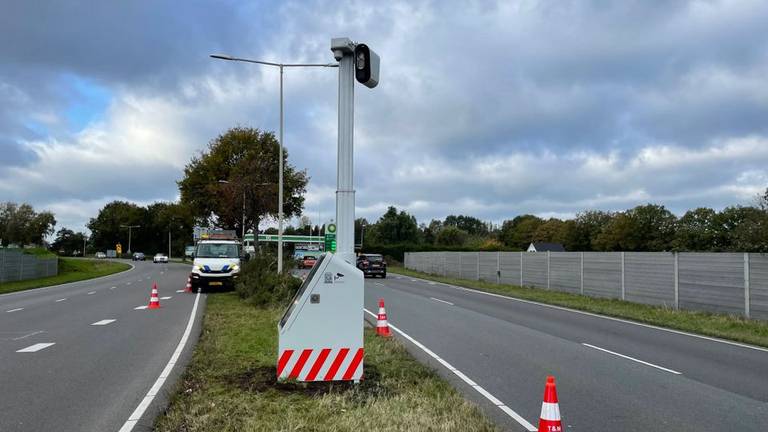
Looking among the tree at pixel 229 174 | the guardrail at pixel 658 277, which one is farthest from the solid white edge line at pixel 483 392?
the tree at pixel 229 174

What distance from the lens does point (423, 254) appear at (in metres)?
54.4

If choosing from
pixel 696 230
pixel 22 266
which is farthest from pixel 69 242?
pixel 696 230

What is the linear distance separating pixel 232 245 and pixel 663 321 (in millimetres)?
16864

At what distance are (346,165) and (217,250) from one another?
18.7 m

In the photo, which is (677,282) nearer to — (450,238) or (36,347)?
(36,347)

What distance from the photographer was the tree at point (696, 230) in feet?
262

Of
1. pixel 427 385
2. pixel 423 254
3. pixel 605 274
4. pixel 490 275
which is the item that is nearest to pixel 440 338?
pixel 427 385

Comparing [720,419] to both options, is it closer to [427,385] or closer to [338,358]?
[427,385]

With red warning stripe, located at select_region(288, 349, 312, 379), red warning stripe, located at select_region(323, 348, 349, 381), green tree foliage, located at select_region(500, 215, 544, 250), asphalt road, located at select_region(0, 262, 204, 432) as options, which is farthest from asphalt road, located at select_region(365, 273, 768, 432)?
green tree foliage, located at select_region(500, 215, 544, 250)

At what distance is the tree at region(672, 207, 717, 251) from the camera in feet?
262

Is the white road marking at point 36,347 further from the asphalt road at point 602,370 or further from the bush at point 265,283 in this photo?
the bush at point 265,283

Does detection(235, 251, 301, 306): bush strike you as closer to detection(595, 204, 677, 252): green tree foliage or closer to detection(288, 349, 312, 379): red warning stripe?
detection(288, 349, 312, 379): red warning stripe

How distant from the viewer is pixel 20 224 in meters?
102

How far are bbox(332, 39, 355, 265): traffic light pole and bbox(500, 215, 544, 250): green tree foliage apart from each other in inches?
4804
